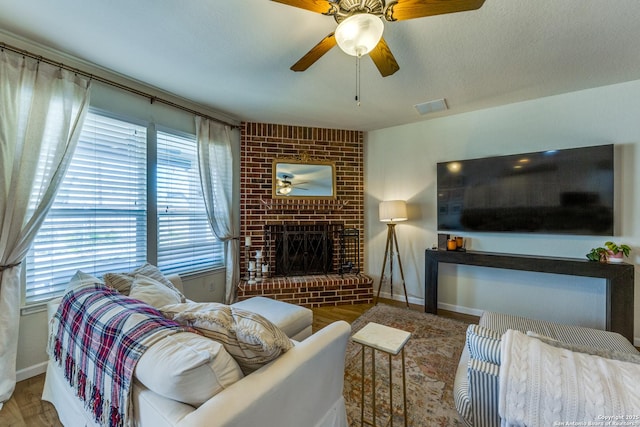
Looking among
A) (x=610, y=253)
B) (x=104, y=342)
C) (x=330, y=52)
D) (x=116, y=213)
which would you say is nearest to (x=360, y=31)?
(x=330, y=52)

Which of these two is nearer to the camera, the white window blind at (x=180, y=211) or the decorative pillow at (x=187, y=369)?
the decorative pillow at (x=187, y=369)

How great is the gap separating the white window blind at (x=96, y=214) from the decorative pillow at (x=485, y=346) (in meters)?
2.86

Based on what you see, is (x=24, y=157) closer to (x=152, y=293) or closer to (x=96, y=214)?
(x=96, y=214)

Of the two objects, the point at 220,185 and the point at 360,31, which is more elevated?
the point at 360,31

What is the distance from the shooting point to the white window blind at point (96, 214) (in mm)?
2016

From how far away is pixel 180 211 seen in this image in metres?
2.95

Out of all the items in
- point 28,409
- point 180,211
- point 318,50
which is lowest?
point 28,409

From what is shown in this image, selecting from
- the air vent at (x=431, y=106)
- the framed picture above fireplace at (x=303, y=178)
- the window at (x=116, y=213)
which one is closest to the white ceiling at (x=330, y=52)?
the air vent at (x=431, y=106)

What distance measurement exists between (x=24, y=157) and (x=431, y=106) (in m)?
3.69

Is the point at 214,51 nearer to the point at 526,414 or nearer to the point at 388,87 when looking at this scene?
the point at 388,87

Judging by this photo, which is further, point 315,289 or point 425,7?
point 315,289

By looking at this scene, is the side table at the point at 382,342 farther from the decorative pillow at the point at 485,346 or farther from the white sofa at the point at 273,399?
the decorative pillow at the point at 485,346

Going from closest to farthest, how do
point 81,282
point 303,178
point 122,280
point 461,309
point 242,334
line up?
point 242,334 → point 81,282 → point 122,280 → point 461,309 → point 303,178

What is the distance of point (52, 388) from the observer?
1603 mm
